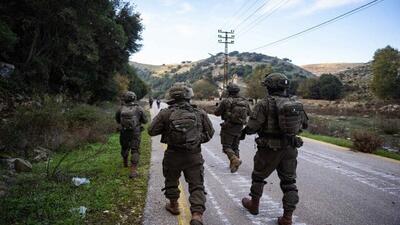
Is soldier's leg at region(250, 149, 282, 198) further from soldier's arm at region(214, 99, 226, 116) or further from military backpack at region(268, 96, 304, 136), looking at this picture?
soldier's arm at region(214, 99, 226, 116)

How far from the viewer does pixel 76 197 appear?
7008 millimetres

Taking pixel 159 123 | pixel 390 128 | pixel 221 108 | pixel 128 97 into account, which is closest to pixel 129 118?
pixel 128 97

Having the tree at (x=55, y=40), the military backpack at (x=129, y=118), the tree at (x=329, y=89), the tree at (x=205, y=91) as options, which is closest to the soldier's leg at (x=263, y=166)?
the military backpack at (x=129, y=118)

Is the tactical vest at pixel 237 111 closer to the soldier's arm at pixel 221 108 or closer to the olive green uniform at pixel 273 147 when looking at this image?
the soldier's arm at pixel 221 108

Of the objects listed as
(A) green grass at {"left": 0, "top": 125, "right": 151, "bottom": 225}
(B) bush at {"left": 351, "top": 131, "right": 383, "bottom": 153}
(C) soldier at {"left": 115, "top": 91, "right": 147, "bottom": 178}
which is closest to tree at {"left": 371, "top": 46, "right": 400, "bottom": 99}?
(B) bush at {"left": 351, "top": 131, "right": 383, "bottom": 153}

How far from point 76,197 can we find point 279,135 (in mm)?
3729

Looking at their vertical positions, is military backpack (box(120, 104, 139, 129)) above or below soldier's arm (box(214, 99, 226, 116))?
below

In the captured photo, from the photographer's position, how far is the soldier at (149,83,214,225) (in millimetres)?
5719

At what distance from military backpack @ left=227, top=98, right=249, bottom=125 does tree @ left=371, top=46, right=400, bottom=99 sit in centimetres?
7398

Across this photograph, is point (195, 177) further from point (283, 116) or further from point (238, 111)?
point (238, 111)

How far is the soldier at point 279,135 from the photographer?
5.56 metres

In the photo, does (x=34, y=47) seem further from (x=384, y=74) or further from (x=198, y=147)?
(x=384, y=74)

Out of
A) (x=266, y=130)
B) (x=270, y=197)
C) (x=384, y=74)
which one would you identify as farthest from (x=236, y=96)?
(x=384, y=74)

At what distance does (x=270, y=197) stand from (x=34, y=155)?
24.4 ft
